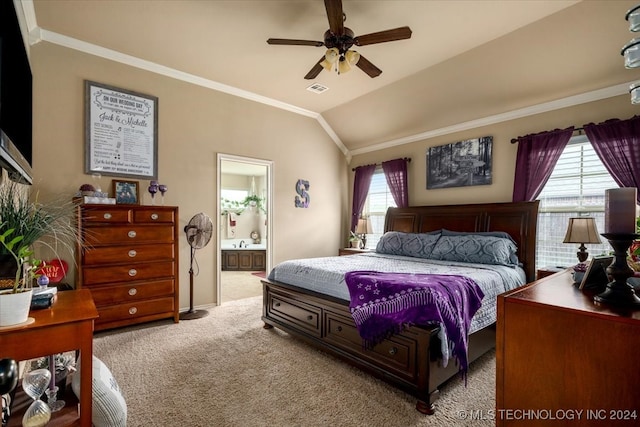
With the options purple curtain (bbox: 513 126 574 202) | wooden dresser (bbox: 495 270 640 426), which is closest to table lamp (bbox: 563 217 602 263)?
purple curtain (bbox: 513 126 574 202)

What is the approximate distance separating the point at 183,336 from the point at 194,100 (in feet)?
9.87

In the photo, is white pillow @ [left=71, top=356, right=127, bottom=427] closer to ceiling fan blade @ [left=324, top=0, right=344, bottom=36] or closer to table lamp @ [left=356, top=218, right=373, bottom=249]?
ceiling fan blade @ [left=324, top=0, right=344, bottom=36]

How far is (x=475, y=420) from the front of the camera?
73.0 inches

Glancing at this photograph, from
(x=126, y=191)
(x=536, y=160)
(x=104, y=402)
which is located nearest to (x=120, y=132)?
(x=126, y=191)

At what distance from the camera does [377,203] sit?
570 centimetres

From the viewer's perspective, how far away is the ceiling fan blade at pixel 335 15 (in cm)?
220

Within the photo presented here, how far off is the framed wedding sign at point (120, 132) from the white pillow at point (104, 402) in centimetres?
260

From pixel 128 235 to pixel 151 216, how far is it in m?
0.30

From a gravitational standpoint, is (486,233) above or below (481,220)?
below

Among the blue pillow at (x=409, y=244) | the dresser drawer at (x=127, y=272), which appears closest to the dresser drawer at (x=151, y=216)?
the dresser drawer at (x=127, y=272)

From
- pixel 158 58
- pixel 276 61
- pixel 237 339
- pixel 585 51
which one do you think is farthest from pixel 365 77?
pixel 237 339

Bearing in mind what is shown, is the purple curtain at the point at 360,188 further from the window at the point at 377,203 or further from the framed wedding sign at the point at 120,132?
the framed wedding sign at the point at 120,132

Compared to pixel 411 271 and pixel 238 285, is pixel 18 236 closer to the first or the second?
pixel 411 271

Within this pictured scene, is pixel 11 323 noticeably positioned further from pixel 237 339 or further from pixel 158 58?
pixel 158 58
